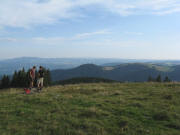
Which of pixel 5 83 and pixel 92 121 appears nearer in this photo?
pixel 92 121

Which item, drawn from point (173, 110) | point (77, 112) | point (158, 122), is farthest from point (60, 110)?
point (173, 110)

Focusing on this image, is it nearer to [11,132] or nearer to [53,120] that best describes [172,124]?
[53,120]

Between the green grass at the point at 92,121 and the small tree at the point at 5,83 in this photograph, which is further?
the small tree at the point at 5,83

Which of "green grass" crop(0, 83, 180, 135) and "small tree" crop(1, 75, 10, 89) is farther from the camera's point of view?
"small tree" crop(1, 75, 10, 89)

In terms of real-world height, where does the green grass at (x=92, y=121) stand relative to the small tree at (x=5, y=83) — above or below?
above

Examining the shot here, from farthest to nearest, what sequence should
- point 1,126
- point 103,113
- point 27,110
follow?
point 27,110 < point 103,113 < point 1,126

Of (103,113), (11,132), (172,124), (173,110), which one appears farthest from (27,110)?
(173,110)

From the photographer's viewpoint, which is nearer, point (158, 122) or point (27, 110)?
point (158, 122)

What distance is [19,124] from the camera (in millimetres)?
7035

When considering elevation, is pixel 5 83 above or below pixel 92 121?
below

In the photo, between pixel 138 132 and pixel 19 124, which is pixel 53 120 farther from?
pixel 138 132

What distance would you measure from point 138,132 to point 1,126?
6.31 meters

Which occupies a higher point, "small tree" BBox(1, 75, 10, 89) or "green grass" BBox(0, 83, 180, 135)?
"green grass" BBox(0, 83, 180, 135)

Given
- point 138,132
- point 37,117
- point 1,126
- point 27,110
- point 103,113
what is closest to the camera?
point 138,132
